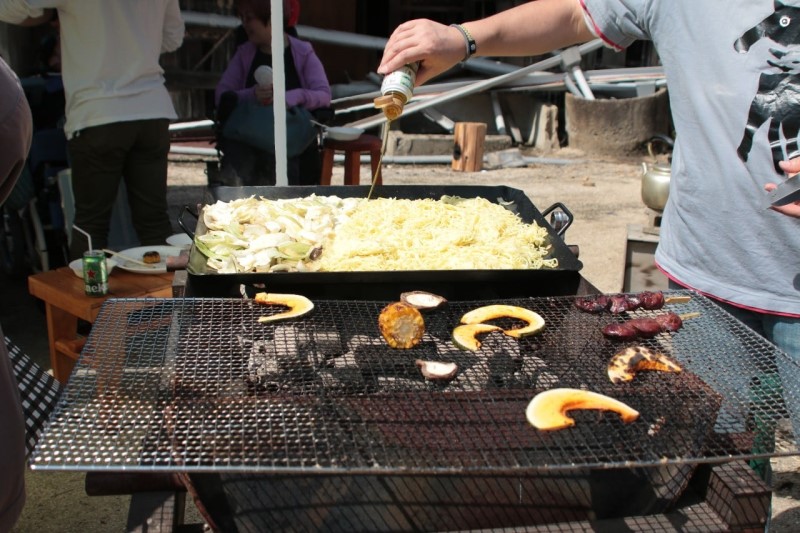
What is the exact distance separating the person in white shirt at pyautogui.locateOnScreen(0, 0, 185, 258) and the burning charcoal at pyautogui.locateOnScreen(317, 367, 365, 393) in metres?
3.76

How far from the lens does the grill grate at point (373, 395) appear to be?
166 centimetres

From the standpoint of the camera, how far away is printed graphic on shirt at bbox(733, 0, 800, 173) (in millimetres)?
2311

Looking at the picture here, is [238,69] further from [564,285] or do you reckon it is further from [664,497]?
[664,497]

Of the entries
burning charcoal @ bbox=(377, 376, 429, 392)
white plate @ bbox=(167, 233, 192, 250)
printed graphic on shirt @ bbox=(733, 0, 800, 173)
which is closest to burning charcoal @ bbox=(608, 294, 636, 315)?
printed graphic on shirt @ bbox=(733, 0, 800, 173)

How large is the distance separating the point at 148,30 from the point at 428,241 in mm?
3296

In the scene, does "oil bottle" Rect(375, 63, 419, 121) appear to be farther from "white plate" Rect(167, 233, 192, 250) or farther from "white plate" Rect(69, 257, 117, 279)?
"white plate" Rect(167, 233, 192, 250)

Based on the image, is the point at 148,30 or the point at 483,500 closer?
the point at 483,500

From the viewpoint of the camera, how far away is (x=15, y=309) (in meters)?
5.82

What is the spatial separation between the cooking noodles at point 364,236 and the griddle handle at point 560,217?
0.17m

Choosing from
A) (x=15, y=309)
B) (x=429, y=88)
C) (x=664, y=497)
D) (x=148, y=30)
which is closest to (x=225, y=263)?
(x=664, y=497)

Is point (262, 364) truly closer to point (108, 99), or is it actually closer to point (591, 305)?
point (591, 305)

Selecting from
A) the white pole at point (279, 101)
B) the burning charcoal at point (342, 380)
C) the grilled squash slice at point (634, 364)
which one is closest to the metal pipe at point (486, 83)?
the white pole at point (279, 101)

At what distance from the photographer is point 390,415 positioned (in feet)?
6.40

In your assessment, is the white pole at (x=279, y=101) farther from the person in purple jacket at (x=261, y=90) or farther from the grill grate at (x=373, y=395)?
the grill grate at (x=373, y=395)
